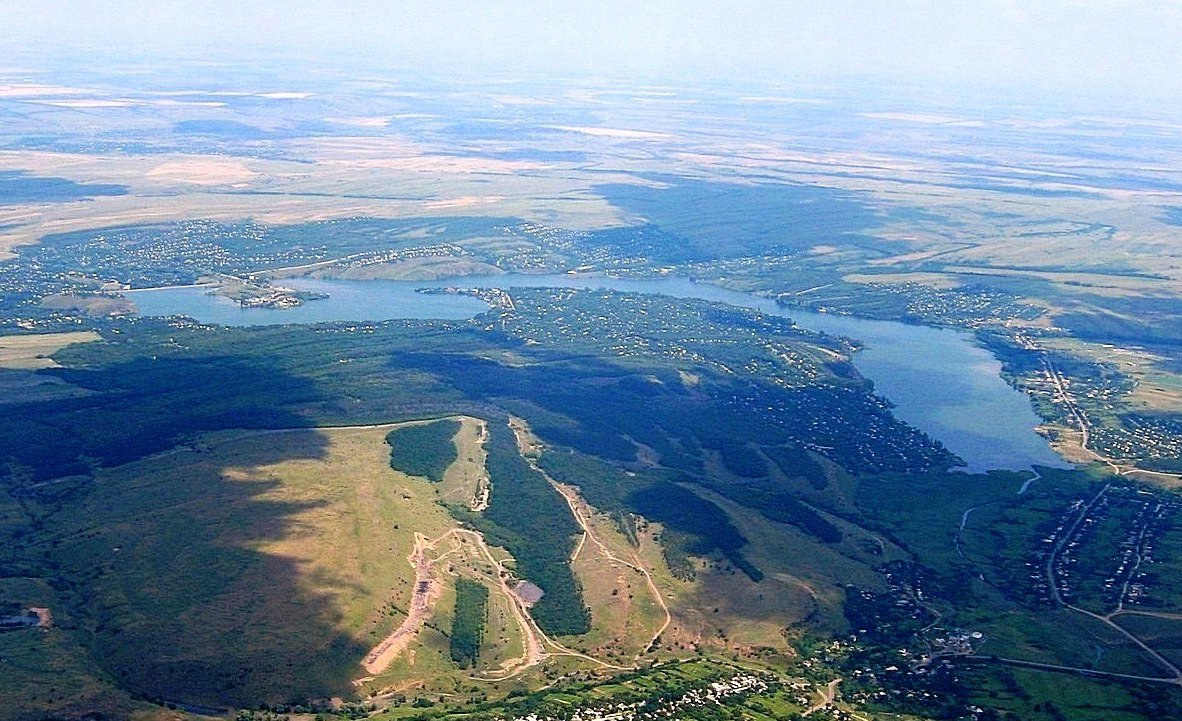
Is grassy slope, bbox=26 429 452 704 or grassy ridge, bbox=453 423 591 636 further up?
grassy slope, bbox=26 429 452 704

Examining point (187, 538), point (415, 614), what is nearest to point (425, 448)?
point (187, 538)

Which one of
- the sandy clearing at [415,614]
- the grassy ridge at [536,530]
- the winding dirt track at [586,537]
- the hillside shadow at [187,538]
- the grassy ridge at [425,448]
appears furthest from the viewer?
the grassy ridge at [425,448]

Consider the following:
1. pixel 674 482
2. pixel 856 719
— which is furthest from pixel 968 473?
pixel 856 719

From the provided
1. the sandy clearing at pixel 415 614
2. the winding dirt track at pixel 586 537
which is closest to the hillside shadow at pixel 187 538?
the sandy clearing at pixel 415 614

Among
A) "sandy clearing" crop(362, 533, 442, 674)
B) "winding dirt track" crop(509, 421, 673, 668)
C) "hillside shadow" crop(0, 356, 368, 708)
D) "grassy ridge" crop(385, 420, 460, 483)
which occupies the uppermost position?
"hillside shadow" crop(0, 356, 368, 708)

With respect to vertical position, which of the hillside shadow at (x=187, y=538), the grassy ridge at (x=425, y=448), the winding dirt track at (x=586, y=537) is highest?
the hillside shadow at (x=187, y=538)

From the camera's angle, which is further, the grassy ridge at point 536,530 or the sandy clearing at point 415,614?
the grassy ridge at point 536,530

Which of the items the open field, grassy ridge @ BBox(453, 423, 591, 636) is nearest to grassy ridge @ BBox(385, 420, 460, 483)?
grassy ridge @ BBox(453, 423, 591, 636)

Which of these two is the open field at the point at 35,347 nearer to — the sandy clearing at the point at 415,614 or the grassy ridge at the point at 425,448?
the grassy ridge at the point at 425,448

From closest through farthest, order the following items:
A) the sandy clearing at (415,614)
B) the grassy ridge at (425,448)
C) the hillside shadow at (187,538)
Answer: the hillside shadow at (187,538), the sandy clearing at (415,614), the grassy ridge at (425,448)

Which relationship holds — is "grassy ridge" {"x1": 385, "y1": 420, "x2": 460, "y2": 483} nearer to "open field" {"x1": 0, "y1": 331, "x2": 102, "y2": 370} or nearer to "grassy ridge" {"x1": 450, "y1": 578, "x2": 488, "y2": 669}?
"grassy ridge" {"x1": 450, "y1": 578, "x2": 488, "y2": 669}
